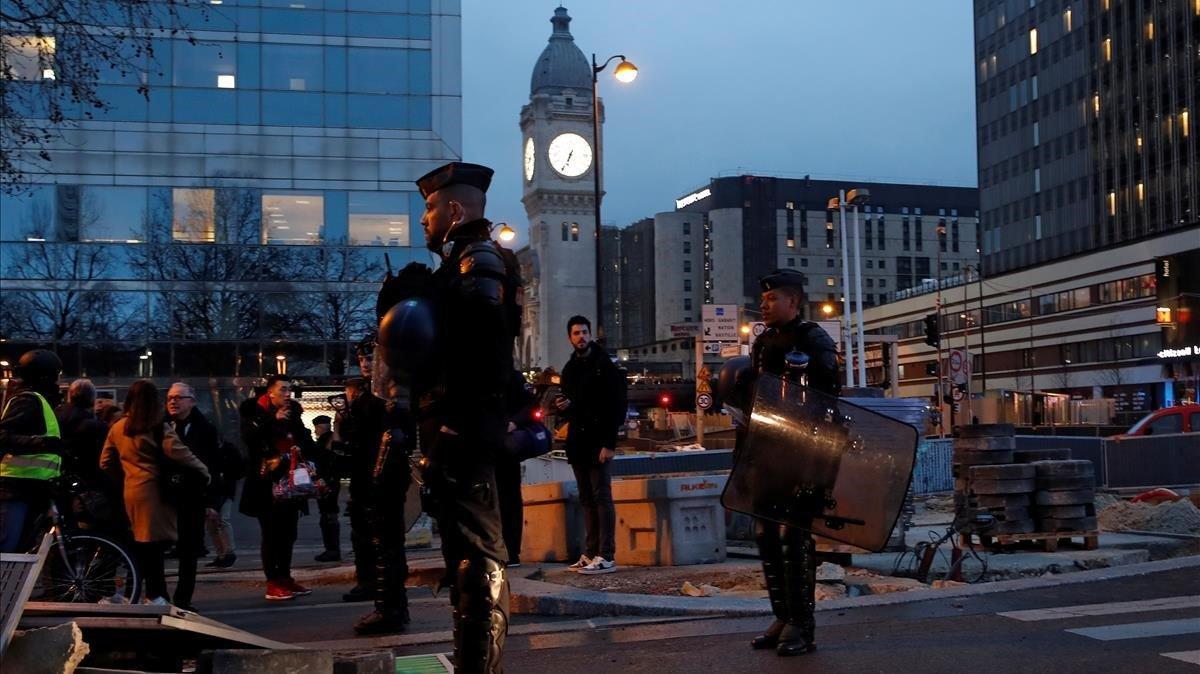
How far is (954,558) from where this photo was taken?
920cm

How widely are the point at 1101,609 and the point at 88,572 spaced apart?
22.4 ft

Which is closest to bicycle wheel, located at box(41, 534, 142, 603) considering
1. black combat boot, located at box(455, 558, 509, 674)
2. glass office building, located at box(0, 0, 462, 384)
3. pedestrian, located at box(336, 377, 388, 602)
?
pedestrian, located at box(336, 377, 388, 602)

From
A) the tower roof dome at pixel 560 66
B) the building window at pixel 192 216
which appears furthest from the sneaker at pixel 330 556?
the tower roof dome at pixel 560 66

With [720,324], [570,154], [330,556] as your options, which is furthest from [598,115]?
[570,154]

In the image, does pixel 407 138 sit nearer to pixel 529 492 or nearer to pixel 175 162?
pixel 175 162

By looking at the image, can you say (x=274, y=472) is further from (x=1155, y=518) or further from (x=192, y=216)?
(x=192, y=216)

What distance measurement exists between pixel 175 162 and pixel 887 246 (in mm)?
127582

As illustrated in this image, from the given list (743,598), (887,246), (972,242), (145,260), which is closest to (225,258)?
(145,260)

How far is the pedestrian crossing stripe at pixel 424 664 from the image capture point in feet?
18.6

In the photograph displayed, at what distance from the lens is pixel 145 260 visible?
34.7 metres

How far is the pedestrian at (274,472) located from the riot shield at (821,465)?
15.7 ft

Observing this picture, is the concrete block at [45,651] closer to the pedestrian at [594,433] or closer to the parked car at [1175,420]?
the pedestrian at [594,433]

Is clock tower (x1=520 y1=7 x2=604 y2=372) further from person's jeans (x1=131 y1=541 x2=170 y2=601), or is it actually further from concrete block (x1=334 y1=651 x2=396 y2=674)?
concrete block (x1=334 y1=651 x2=396 y2=674)

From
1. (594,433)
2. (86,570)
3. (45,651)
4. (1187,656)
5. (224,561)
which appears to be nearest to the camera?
(45,651)
